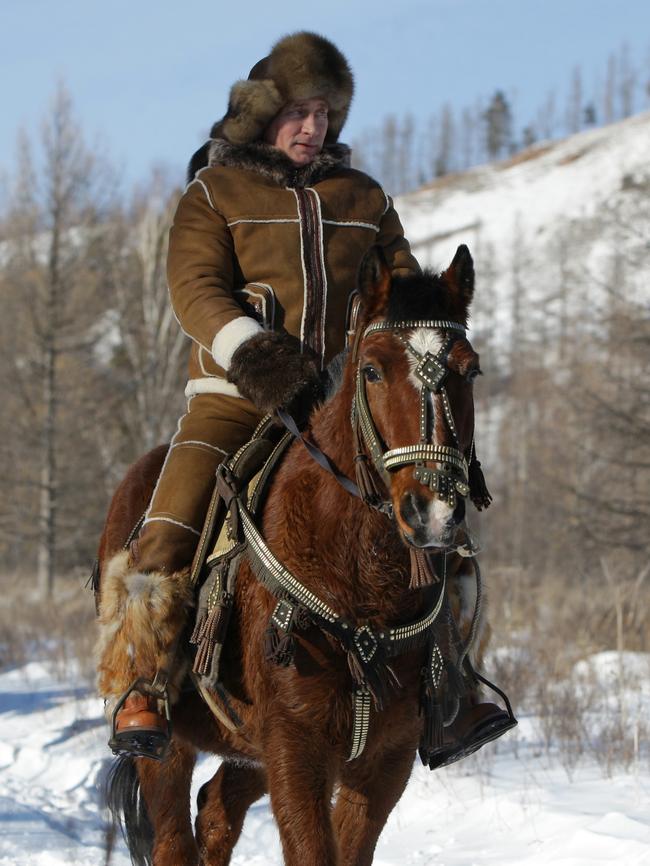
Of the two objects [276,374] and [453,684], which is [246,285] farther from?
[453,684]

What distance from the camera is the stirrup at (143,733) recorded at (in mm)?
4027

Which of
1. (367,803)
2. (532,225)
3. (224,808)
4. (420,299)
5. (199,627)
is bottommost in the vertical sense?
(532,225)

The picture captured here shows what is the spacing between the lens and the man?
4012 millimetres

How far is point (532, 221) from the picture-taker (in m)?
86.1

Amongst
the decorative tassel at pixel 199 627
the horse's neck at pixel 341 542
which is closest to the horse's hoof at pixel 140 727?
the decorative tassel at pixel 199 627

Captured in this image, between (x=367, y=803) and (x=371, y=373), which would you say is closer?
(x=371, y=373)

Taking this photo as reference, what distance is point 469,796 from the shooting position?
6602mm

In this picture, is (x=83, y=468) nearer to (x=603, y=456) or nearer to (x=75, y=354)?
(x=75, y=354)

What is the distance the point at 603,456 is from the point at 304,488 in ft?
47.2

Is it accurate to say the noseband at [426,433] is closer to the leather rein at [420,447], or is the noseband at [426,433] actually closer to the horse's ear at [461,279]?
the leather rein at [420,447]

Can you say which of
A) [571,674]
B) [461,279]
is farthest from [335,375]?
[571,674]

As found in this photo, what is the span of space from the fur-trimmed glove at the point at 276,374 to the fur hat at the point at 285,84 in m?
1.14

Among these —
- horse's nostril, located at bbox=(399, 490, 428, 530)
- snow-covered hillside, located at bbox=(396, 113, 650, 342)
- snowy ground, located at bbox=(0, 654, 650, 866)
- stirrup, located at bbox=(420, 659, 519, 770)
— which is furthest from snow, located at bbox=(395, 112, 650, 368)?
horse's nostril, located at bbox=(399, 490, 428, 530)

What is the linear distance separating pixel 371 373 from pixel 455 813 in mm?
3898
